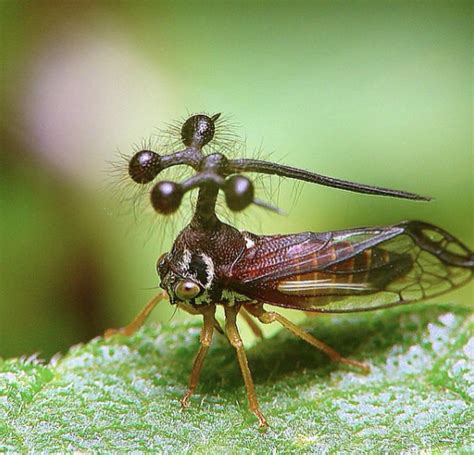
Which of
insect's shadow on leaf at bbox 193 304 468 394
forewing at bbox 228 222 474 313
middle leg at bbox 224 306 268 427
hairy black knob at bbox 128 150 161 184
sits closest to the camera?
middle leg at bbox 224 306 268 427

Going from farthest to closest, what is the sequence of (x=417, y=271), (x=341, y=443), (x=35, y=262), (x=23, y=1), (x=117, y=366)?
1. (x=23, y=1)
2. (x=35, y=262)
3. (x=417, y=271)
4. (x=117, y=366)
5. (x=341, y=443)

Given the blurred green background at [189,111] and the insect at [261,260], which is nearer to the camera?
the insect at [261,260]

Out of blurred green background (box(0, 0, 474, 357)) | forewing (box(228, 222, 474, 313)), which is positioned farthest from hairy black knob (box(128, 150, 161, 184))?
blurred green background (box(0, 0, 474, 357))

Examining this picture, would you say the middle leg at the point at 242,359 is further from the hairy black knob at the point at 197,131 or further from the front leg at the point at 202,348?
the hairy black knob at the point at 197,131

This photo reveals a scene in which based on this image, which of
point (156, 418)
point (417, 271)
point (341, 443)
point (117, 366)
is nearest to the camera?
point (341, 443)

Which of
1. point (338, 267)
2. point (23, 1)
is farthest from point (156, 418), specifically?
point (23, 1)

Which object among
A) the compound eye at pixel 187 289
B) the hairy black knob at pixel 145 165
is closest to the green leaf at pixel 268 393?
the compound eye at pixel 187 289

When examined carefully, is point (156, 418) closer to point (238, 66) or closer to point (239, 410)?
point (239, 410)

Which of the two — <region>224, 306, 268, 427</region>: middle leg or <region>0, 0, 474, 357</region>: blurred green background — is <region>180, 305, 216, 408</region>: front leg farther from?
<region>0, 0, 474, 357</region>: blurred green background
